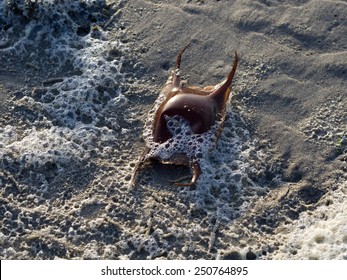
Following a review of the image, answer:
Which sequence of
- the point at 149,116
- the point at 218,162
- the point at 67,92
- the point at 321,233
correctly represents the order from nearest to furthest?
the point at 321,233 → the point at 218,162 → the point at 149,116 → the point at 67,92

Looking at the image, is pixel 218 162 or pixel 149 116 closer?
pixel 218 162

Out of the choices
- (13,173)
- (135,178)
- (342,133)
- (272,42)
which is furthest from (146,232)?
(272,42)

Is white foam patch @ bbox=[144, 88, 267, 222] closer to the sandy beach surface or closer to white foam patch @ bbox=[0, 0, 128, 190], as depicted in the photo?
the sandy beach surface

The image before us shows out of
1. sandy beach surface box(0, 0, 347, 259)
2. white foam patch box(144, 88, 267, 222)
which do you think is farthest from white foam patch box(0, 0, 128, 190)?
white foam patch box(144, 88, 267, 222)

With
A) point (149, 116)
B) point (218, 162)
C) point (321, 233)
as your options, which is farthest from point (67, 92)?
point (321, 233)

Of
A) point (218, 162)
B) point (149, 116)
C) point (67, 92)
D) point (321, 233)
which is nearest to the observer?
point (321, 233)

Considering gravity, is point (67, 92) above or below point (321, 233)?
above

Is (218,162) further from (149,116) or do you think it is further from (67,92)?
(67,92)

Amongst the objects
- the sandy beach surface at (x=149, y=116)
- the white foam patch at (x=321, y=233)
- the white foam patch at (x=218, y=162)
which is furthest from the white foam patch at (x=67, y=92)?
the white foam patch at (x=321, y=233)

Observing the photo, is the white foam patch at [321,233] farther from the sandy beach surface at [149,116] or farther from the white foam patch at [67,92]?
the white foam patch at [67,92]
